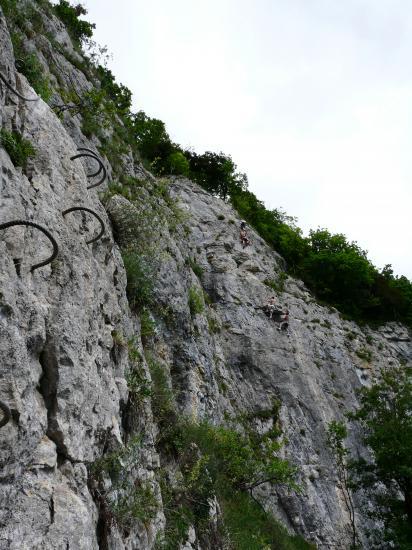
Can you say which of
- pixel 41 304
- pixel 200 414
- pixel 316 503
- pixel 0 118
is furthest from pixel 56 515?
pixel 316 503

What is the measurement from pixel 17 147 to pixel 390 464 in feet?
51.3

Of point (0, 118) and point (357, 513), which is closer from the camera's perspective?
point (0, 118)

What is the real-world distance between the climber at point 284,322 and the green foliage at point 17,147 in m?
15.4

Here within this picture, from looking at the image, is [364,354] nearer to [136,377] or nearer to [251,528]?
[251,528]

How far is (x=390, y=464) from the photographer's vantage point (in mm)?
16828

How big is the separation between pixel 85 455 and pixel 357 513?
45.5 ft

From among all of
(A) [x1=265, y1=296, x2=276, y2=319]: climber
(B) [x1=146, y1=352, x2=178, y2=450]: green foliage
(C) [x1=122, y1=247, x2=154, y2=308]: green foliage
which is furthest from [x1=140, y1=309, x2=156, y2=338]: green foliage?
(A) [x1=265, y1=296, x2=276, y2=319]: climber

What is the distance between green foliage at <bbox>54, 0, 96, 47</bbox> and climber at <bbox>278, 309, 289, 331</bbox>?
16.2m

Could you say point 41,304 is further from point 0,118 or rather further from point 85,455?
point 0,118

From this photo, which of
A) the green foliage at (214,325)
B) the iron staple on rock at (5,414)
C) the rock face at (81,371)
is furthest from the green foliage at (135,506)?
the green foliage at (214,325)

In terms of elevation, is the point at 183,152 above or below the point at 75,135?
above

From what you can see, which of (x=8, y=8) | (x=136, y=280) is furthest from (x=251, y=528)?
(x=8, y=8)

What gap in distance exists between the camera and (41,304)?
18.7 ft

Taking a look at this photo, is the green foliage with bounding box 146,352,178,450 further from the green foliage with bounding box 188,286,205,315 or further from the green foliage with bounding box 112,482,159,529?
the green foliage with bounding box 188,286,205,315
